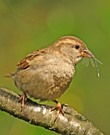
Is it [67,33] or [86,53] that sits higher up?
[67,33]

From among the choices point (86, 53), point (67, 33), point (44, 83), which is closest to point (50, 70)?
point (44, 83)

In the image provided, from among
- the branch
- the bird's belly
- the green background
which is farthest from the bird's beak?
the green background

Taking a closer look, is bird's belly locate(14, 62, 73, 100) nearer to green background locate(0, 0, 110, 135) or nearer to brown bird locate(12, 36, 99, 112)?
brown bird locate(12, 36, 99, 112)

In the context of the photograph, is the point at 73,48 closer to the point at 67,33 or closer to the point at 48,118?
the point at 48,118

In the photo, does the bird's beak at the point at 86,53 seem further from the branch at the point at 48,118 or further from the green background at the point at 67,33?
the green background at the point at 67,33

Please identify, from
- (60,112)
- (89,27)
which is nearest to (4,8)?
(89,27)

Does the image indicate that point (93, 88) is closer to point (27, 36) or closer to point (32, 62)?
point (27, 36)
